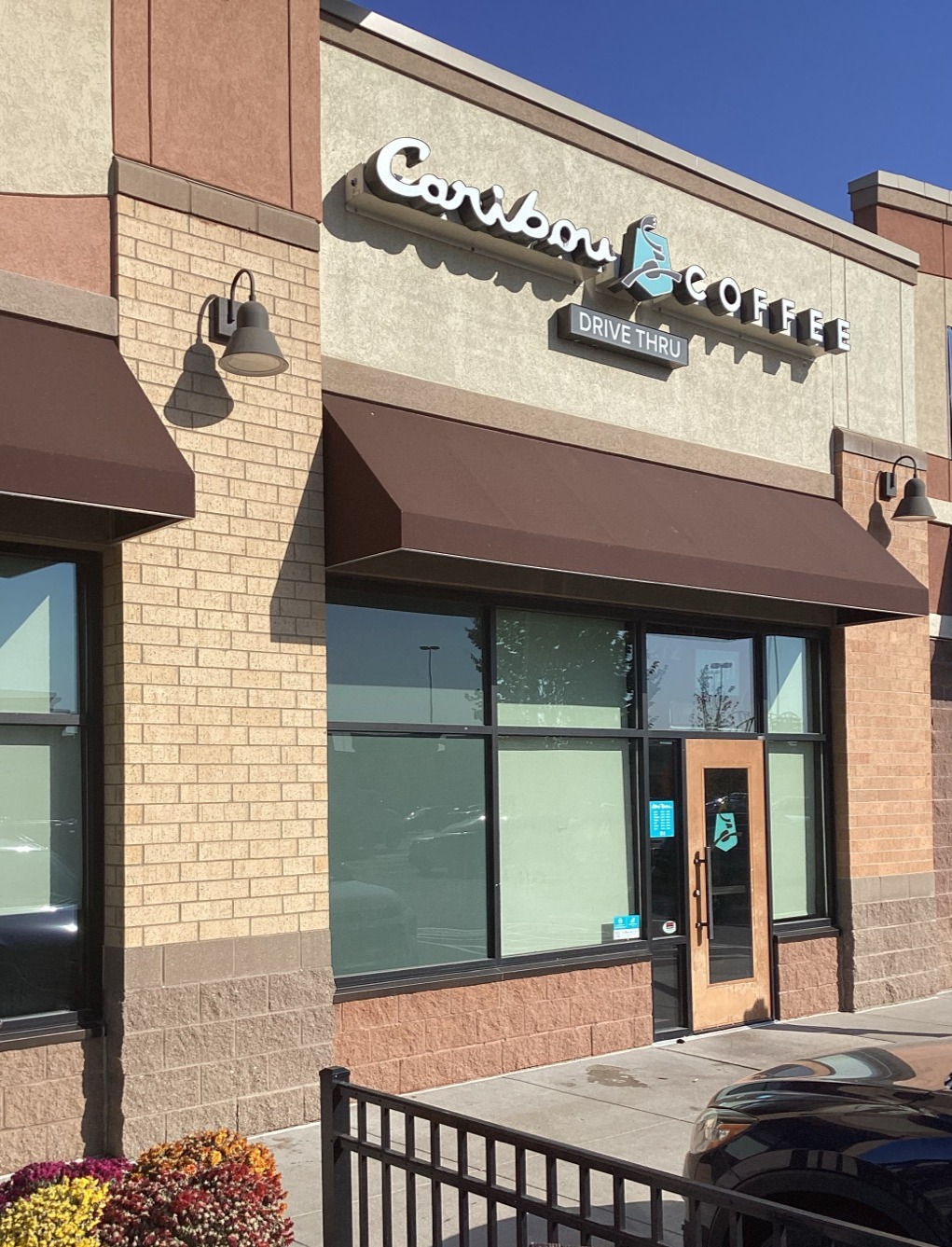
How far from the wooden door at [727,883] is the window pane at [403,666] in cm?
248

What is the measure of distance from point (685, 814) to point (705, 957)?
1.20 metres

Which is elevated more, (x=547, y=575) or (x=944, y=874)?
(x=547, y=575)

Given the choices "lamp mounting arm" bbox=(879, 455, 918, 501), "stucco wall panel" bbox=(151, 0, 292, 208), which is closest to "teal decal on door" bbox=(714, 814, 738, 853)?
"lamp mounting arm" bbox=(879, 455, 918, 501)

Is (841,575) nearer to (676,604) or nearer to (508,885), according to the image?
(676,604)

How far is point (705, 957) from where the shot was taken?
11.0m

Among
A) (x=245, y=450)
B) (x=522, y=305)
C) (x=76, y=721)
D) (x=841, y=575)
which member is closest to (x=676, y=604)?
(x=841, y=575)

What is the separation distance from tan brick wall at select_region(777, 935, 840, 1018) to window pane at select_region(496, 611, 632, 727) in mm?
2825

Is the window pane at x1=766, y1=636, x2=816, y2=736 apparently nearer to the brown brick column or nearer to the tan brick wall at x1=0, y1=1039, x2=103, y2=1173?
the brown brick column

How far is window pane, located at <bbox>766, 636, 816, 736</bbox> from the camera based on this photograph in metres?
12.0

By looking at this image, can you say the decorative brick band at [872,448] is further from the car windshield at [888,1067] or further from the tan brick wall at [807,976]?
the car windshield at [888,1067]

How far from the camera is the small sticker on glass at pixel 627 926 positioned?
1044 centimetres

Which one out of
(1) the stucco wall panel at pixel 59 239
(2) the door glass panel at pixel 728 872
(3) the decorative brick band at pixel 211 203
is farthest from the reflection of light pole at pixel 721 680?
(1) the stucco wall panel at pixel 59 239

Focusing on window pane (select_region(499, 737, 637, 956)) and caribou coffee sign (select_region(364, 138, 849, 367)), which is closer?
caribou coffee sign (select_region(364, 138, 849, 367))

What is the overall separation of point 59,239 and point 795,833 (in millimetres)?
8140
